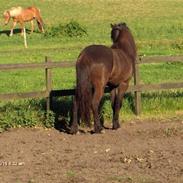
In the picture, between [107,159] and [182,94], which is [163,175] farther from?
[182,94]

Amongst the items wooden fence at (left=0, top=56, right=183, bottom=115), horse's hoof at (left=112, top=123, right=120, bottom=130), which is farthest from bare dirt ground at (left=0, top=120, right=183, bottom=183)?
wooden fence at (left=0, top=56, right=183, bottom=115)

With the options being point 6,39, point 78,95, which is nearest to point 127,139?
point 78,95

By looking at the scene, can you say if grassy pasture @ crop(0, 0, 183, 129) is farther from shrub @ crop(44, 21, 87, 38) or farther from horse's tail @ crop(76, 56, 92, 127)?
horse's tail @ crop(76, 56, 92, 127)

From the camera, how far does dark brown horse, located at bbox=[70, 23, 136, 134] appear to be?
1037cm

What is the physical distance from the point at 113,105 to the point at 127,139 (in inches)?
48.8

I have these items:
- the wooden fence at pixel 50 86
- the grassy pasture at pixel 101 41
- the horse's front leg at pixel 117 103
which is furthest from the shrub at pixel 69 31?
the horse's front leg at pixel 117 103

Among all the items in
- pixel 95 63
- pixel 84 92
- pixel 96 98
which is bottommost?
pixel 96 98

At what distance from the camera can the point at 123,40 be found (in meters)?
11.7

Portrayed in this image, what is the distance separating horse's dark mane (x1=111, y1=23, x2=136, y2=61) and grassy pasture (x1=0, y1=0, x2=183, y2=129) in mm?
1298

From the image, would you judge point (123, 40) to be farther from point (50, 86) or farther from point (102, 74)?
point (50, 86)

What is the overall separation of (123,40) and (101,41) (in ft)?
57.3

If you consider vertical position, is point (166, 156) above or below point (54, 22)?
above

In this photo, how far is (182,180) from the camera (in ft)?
24.8

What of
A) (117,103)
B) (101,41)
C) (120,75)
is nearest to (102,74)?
(120,75)
